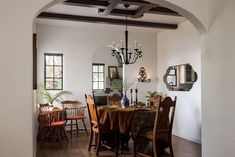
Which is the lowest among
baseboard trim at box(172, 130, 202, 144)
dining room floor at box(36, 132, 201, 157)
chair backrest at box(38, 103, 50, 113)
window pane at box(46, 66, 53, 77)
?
dining room floor at box(36, 132, 201, 157)

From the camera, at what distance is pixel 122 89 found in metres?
7.90

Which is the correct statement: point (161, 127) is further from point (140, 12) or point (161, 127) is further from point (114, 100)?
point (140, 12)

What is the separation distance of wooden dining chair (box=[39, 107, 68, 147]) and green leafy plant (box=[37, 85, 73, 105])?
0.56m

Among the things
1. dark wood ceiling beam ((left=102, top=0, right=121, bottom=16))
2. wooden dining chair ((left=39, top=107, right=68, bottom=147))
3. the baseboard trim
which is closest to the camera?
dark wood ceiling beam ((left=102, top=0, right=121, bottom=16))

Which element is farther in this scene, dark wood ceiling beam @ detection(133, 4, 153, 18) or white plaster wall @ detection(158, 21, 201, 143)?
white plaster wall @ detection(158, 21, 201, 143)

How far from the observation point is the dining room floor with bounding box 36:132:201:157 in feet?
16.3

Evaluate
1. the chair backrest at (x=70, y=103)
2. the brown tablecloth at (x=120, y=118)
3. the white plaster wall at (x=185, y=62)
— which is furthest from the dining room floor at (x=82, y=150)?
the chair backrest at (x=70, y=103)

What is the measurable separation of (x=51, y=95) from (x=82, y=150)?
2.31 meters

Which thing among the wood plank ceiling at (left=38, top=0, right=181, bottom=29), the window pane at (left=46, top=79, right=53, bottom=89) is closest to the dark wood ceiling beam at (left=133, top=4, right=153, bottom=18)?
the wood plank ceiling at (left=38, top=0, right=181, bottom=29)

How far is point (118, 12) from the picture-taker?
557 cm

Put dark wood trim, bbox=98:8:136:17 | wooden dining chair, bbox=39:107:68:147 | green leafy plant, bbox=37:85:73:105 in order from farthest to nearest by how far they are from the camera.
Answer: green leafy plant, bbox=37:85:73:105 → wooden dining chair, bbox=39:107:68:147 → dark wood trim, bbox=98:8:136:17

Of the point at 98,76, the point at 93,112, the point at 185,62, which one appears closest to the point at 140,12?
the point at 185,62
